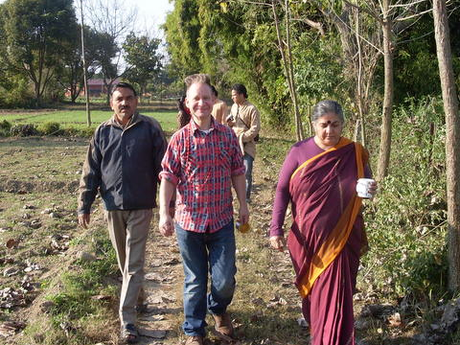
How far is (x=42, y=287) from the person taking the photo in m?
5.01

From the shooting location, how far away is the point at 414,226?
445cm

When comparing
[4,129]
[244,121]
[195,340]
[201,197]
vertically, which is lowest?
[195,340]

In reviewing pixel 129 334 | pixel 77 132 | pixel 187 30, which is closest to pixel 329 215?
pixel 129 334

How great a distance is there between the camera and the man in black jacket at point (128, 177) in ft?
13.1

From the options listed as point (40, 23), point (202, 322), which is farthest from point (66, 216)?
point (40, 23)

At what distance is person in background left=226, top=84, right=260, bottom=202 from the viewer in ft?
24.6

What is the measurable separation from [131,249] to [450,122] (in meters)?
2.59

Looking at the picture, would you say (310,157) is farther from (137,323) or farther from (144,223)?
(137,323)

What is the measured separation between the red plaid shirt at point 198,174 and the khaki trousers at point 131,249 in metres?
0.51

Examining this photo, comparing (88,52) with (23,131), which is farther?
(88,52)

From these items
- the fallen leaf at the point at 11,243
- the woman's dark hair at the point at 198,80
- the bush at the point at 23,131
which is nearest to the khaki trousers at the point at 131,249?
the woman's dark hair at the point at 198,80

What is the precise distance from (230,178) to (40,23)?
46278 mm

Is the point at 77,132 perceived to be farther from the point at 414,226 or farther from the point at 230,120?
the point at 414,226

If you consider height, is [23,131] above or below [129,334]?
above
